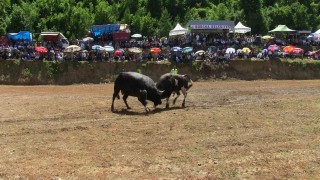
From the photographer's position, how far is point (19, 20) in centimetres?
7631

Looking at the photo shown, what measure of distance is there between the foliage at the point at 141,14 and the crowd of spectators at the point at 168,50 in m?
17.8

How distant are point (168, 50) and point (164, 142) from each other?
139 ft

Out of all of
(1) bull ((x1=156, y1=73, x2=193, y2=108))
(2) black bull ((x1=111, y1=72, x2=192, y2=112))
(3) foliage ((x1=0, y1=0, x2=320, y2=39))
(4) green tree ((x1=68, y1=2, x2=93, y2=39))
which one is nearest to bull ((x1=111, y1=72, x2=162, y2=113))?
(2) black bull ((x1=111, y1=72, x2=192, y2=112))

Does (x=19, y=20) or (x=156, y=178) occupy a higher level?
(x=19, y=20)

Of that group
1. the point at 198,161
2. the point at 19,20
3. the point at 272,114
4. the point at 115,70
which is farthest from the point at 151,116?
the point at 19,20

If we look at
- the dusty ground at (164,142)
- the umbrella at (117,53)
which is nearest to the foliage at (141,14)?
the umbrella at (117,53)

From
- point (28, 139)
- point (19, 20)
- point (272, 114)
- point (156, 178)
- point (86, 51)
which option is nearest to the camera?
point (156, 178)

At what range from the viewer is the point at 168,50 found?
57.4 meters

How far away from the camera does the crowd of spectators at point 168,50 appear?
5088cm

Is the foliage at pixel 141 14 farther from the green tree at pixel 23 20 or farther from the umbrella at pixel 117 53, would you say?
the umbrella at pixel 117 53

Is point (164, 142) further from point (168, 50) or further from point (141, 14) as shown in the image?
point (141, 14)

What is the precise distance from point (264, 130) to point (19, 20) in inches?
2636

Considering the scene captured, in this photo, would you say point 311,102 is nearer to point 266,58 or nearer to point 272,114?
point 272,114

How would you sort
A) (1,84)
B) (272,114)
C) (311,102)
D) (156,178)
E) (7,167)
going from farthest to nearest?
1. (1,84)
2. (311,102)
3. (272,114)
4. (7,167)
5. (156,178)
